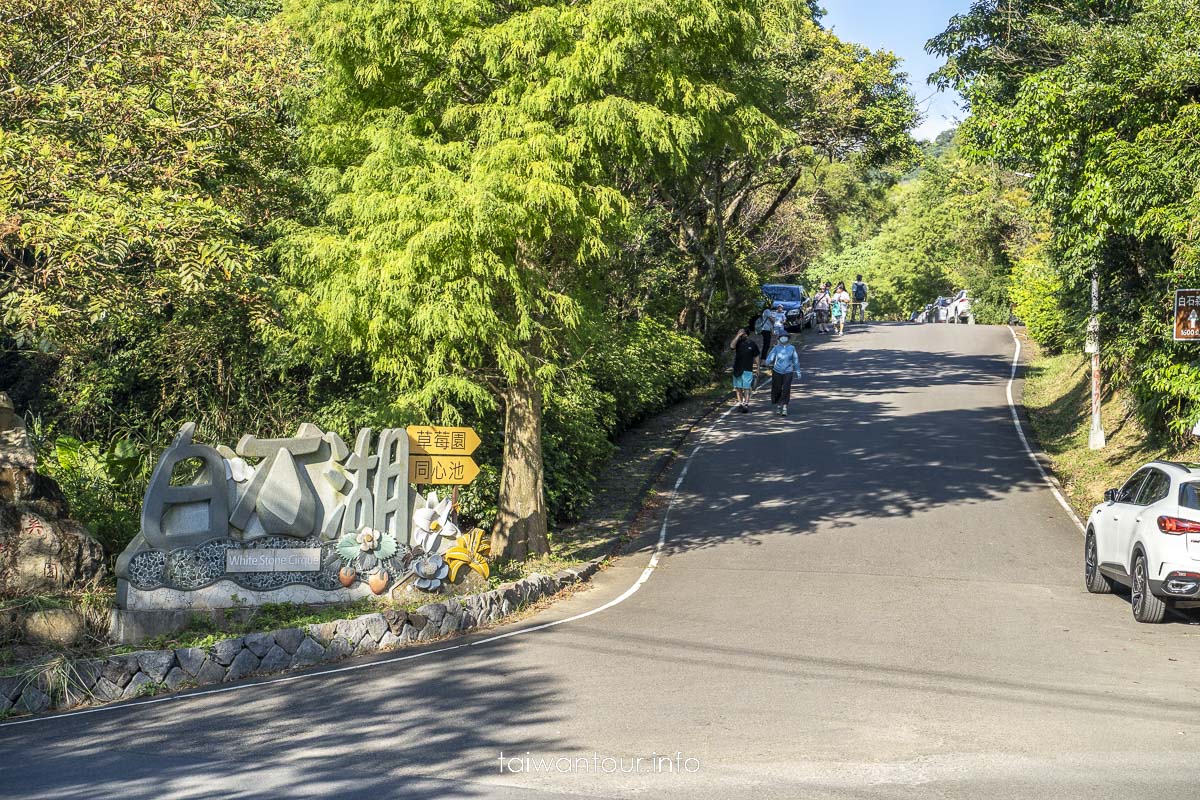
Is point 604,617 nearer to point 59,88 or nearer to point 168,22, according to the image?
point 59,88

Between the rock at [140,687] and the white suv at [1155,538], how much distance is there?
937 cm

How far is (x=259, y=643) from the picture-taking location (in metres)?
10.6

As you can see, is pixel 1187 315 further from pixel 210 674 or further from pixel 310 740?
pixel 210 674

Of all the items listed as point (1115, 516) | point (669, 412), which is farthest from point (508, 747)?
point (669, 412)

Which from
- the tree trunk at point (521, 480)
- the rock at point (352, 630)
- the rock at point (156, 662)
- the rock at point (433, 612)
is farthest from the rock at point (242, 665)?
the tree trunk at point (521, 480)

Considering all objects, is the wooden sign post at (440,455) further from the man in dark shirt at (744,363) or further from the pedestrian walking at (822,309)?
the pedestrian walking at (822,309)

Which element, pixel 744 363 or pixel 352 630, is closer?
pixel 352 630

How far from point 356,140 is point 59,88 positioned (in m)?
3.39

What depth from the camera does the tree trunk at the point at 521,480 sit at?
15102mm

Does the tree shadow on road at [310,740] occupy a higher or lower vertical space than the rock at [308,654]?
higher

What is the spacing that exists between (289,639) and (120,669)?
4.86ft

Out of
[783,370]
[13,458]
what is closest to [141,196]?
[13,458]

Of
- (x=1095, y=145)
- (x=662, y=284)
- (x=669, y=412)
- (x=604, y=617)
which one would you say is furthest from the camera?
(x=662, y=284)

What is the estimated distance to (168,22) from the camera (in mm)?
14125
